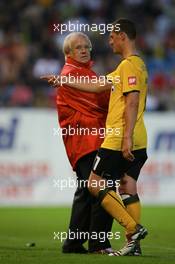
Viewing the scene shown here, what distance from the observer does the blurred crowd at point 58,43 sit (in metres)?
23.9

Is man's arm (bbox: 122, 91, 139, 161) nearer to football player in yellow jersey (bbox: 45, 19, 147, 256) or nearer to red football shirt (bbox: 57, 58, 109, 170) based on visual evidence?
football player in yellow jersey (bbox: 45, 19, 147, 256)

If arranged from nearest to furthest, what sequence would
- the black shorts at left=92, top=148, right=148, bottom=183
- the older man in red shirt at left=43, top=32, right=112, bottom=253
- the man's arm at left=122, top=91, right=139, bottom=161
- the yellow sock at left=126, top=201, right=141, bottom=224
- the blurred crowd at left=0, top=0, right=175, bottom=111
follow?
1. the man's arm at left=122, top=91, right=139, bottom=161
2. the black shorts at left=92, top=148, right=148, bottom=183
3. the yellow sock at left=126, top=201, right=141, bottom=224
4. the older man in red shirt at left=43, top=32, right=112, bottom=253
5. the blurred crowd at left=0, top=0, right=175, bottom=111

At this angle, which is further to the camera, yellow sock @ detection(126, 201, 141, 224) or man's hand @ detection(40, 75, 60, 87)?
yellow sock @ detection(126, 201, 141, 224)

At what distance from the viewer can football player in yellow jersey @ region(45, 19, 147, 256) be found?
34.4 feet

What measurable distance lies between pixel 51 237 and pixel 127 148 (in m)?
4.11

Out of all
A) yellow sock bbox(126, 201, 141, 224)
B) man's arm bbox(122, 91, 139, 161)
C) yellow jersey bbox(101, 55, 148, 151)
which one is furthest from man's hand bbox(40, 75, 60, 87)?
yellow sock bbox(126, 201, 141, 224)

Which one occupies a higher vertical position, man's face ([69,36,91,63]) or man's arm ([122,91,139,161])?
man's face ([69,36,91,63])

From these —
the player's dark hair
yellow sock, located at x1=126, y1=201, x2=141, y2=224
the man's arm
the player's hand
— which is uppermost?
the player's dark hair

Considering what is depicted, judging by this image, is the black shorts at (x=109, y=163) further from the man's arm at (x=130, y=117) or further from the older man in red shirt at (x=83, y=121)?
the older man in red shirt at (x=83, y=121)

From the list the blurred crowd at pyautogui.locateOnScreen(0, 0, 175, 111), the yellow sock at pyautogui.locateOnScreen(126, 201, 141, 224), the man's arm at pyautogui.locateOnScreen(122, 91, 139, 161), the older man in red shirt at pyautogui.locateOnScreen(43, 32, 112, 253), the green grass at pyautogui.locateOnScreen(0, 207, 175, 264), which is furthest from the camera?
the blurred crowd at pyautogui.locateOnScreen(0, 0, 175, 111)

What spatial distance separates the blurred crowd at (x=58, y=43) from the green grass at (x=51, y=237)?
420 cm

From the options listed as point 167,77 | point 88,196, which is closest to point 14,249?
point 88,196

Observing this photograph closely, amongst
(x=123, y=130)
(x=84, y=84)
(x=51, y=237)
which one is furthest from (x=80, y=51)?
(x=51, y=237)

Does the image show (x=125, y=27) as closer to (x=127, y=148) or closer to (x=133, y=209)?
(x=127, y=148)
